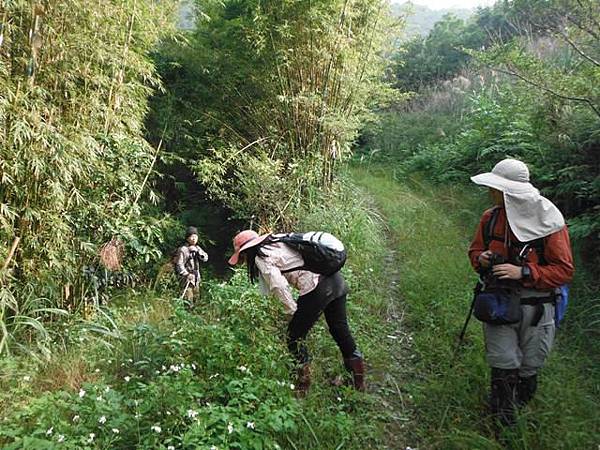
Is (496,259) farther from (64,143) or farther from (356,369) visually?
(64,143)

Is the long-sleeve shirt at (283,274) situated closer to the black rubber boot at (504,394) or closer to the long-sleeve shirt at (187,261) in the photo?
the black rubber boot at (504,394)

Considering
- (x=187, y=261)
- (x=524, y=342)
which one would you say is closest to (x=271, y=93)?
(x=187, y=261)

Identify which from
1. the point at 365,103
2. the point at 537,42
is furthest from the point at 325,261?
the point at 537,42

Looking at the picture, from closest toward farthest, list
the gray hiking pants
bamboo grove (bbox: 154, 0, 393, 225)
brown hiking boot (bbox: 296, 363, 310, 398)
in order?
→ the gray hiking pants, brown hiking boot (bbox: 296, 363, 310, 398), bamboo grove (bbox: 154, 0, 393, 225)

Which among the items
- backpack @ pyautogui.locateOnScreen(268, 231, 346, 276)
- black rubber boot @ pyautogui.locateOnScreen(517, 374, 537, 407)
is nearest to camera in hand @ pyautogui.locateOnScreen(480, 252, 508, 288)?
black rubber boot @ pyautogui.locateOnScreen(517, 374, 537, 407)

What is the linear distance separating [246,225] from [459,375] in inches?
175

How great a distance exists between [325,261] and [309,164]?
13.9ft

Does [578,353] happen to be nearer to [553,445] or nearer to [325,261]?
[553,445]

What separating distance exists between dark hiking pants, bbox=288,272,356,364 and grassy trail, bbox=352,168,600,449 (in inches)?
26.2

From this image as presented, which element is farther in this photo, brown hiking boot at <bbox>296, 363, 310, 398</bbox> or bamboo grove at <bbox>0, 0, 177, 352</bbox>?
bamboo grove at <bbox>0, 0, 177, 352</bbox>

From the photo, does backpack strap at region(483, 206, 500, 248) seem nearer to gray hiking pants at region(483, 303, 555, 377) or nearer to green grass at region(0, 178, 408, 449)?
gray hiking pants at region(483, 303, 555, 377)

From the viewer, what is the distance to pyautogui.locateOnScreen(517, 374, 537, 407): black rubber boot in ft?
8.52

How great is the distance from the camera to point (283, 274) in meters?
3.06

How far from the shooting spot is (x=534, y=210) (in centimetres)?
245
